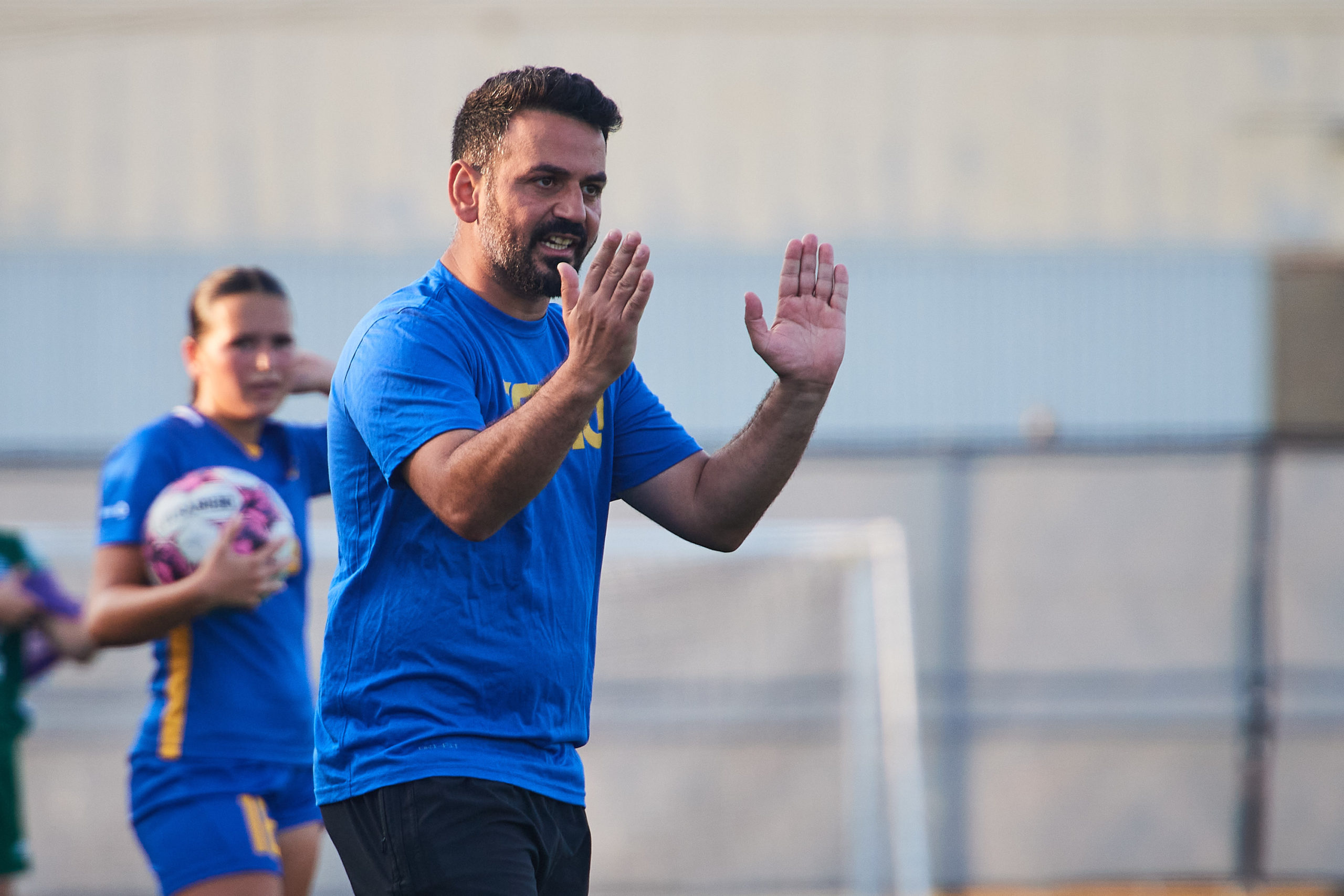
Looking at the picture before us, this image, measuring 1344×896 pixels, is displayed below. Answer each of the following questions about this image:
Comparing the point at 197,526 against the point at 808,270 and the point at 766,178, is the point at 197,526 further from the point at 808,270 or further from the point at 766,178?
the point at 766,178

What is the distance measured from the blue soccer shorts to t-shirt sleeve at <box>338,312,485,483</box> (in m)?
1.46

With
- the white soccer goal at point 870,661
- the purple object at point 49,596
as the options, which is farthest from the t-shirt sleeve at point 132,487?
the white soccer goal at point 870,661

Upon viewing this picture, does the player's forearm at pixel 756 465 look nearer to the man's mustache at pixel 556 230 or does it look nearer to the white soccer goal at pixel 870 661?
the man's mustache at pixel 556 230

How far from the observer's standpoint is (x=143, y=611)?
3352mm

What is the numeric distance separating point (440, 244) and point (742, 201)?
101 inches

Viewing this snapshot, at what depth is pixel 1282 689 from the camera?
22.9 feet

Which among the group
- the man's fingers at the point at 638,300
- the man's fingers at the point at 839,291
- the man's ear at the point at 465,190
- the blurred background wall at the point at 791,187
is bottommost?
the man's fingers at the point at 638,300

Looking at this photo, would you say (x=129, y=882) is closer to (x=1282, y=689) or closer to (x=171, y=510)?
(x=171, y=510)

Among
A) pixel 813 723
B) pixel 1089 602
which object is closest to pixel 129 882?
pixel 813 723

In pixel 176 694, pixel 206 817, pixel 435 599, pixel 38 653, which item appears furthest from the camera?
pixel 38 653

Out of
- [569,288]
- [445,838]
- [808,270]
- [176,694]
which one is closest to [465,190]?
[569,288]

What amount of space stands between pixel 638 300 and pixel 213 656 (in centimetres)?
197

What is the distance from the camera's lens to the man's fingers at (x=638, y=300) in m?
2.08

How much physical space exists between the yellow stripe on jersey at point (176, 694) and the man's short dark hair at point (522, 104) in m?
1.66
